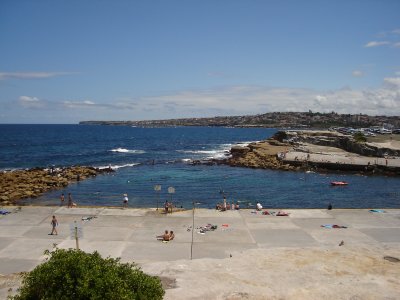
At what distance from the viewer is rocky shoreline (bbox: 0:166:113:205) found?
134 ft

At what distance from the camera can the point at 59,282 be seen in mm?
9258

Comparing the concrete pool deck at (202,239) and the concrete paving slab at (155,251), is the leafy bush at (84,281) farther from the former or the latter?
the concrete paving slab at (155,251)

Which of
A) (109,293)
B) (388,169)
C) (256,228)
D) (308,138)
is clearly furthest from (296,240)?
(308,138)

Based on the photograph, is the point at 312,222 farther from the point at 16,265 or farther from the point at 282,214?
the point at 16,265

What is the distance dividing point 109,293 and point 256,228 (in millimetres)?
17514

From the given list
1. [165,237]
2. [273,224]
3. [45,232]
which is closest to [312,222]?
[273,224]

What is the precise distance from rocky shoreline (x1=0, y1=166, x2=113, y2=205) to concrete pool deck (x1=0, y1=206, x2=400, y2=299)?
12.2 meters

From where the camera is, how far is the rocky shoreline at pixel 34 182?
4075cm

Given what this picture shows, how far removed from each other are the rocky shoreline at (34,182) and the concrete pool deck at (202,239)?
12207mm

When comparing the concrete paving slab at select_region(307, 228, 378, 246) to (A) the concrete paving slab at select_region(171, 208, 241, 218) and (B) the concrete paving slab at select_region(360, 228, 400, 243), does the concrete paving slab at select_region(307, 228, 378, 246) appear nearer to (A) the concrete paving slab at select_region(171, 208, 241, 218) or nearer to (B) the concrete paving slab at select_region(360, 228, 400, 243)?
(B) the concrete paving slab at select_region(360, 228, 400, 243)

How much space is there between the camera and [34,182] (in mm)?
47375

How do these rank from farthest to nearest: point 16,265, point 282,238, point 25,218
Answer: point 25,218 < point 282,238 < point 16,265

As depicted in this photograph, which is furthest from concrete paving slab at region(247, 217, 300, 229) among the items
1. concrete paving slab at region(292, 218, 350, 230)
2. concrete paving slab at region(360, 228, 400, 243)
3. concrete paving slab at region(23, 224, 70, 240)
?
concrete paving slab at region(23, 224, 70, 240)

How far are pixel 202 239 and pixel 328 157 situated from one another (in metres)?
48.7
